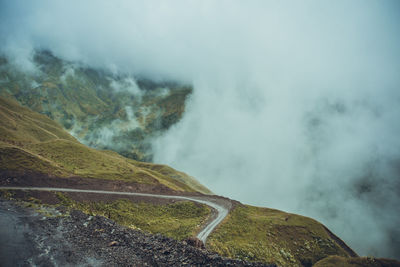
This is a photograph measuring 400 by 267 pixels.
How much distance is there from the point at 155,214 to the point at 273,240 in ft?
98.4

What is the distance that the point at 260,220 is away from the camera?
58.6 metres

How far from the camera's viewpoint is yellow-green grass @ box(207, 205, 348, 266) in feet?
129

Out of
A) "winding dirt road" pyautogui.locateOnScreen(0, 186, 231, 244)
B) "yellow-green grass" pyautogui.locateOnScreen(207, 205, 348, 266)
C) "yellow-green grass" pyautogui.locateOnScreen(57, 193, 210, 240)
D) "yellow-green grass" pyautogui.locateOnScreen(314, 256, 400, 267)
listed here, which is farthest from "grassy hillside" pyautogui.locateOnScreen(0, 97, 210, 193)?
"yellow-green grass" pyautogui.locateOnScreen(314, 256, 400, 267)

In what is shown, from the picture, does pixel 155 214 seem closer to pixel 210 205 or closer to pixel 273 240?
pixel 210 205

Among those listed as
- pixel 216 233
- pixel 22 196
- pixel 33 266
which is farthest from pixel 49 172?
pixel 216 233

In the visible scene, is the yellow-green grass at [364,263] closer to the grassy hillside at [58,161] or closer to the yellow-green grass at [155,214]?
the yellow-green grass at [155,214]

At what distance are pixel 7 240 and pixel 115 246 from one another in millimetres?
12023

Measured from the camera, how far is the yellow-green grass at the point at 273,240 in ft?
129

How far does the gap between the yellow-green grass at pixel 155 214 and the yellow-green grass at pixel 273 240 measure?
6.52 m

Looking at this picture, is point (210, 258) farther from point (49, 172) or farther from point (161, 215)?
point (49, 172)

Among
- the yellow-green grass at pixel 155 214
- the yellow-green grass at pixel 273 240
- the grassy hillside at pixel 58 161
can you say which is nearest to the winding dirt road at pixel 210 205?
the yellow-green grass at pixel 273 240

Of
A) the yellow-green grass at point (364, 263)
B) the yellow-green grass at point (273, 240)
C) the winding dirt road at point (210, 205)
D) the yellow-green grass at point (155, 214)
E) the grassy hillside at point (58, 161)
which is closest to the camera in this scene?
the yellow-green grass at point (364, 263)

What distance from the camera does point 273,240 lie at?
4928 cm

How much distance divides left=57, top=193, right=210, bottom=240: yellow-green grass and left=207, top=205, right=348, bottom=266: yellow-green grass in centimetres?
652
